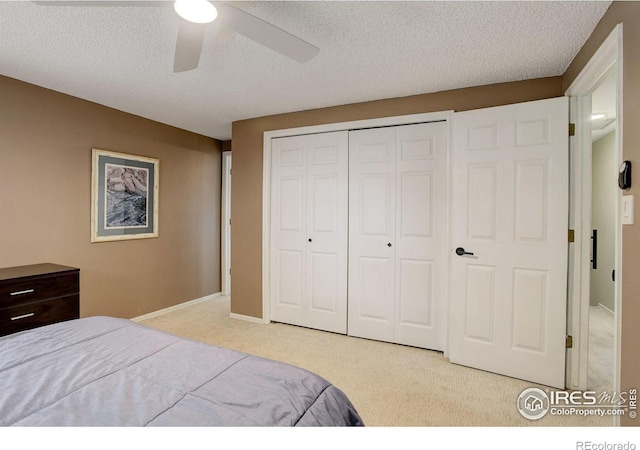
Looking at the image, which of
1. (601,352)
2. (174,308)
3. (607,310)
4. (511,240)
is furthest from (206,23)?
(607,310)

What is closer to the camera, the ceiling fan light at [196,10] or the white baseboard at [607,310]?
the ceiling fan light at [196,10]

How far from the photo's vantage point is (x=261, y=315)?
376 centimetres

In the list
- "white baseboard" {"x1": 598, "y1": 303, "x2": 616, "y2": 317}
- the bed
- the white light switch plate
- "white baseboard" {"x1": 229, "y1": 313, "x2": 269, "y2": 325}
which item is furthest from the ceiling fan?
"white baseboard" {"x1": 598, "y1": 303, "x2": 616, "y2": 317}

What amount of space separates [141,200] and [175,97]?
1325 millimetres

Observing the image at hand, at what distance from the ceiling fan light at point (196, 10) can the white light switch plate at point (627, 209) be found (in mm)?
2054

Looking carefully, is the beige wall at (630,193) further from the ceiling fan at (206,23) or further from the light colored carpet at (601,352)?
the ceiling fan at (206,23)

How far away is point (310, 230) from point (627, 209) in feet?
8.32

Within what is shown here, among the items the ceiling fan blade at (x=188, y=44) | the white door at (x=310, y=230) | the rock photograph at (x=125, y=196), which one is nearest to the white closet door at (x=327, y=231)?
the white door at (x=310, y=230)

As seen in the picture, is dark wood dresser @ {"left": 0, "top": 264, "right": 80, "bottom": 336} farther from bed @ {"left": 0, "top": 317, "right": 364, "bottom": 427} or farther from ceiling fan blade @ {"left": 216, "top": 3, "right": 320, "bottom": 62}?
ceiling fan blade @ {"left": 216, "top": 3, "right": 320, "bottom": 62}

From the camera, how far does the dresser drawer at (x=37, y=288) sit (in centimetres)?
226

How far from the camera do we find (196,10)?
1474 millimetres

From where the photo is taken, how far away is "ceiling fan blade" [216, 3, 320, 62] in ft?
4.87

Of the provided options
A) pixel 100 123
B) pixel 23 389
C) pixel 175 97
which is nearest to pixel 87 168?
pixel 100 123

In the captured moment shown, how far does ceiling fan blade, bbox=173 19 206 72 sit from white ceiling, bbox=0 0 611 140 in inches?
9.2
